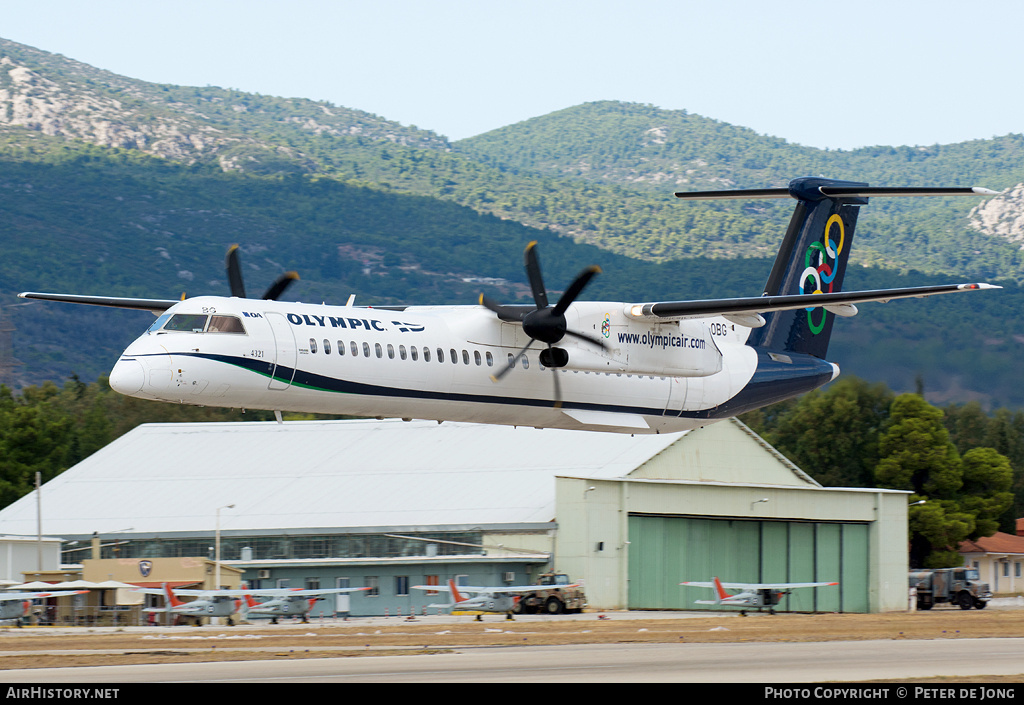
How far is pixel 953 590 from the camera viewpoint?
213ft

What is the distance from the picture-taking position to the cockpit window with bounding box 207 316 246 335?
27500 mm

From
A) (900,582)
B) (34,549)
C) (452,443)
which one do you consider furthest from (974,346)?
(34,549)

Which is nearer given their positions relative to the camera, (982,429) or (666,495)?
(666,495)

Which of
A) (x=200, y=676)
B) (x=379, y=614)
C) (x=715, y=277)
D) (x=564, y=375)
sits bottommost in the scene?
(x=379, y=614)

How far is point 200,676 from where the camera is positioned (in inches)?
1120

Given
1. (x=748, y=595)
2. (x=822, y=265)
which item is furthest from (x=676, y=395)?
(x=748, y=595)

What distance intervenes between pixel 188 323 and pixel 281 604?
83.0ft

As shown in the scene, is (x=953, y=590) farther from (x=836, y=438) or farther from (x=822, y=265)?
(x=822, y=265)

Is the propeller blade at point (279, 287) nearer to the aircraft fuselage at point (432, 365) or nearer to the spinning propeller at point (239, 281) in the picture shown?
the spinning propeller at point (239, 281)

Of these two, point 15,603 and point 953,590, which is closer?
point 15,603

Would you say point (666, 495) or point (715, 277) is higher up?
point (715, 277)

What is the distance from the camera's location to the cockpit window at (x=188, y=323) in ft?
89.7

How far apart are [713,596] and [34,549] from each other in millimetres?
33668
